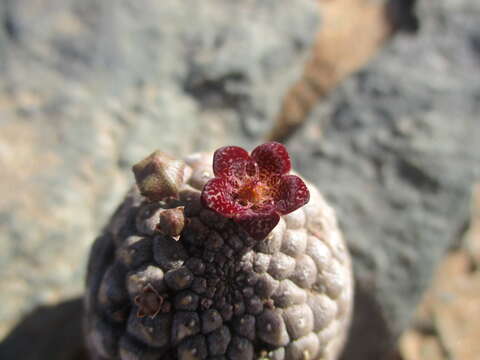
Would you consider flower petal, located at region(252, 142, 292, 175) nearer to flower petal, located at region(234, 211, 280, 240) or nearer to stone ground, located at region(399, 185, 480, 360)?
flower petal, located at region(234, 211, 280, 240)

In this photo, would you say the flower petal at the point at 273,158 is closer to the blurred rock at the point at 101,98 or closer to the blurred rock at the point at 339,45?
the blurred rock at the point at 101,98

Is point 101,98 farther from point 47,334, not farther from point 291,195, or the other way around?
point 291,195

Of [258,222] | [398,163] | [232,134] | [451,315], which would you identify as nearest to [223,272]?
[258,222]

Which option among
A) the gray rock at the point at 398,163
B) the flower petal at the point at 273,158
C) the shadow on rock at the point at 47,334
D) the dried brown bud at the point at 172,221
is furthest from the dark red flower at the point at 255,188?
the shadow on rock at the point at 47,334

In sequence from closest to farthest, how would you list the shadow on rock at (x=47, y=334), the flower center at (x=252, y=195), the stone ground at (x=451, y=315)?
the flower center at (x=252, y=195) < the shadow on rock at (x=47, y=334) < the stone ground at (x=451, y=315)

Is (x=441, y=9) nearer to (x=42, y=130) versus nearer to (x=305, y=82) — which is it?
(x=305, y=82)

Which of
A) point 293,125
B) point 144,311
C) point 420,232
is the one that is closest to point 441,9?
point 293,125

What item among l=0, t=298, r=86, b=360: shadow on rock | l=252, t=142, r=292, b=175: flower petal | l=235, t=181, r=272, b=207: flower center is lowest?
l=0, t=298, r=86, b=360: shadow on rock

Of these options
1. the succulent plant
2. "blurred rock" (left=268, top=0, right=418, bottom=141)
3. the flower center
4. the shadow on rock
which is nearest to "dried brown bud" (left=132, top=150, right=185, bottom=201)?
the succulent plant
